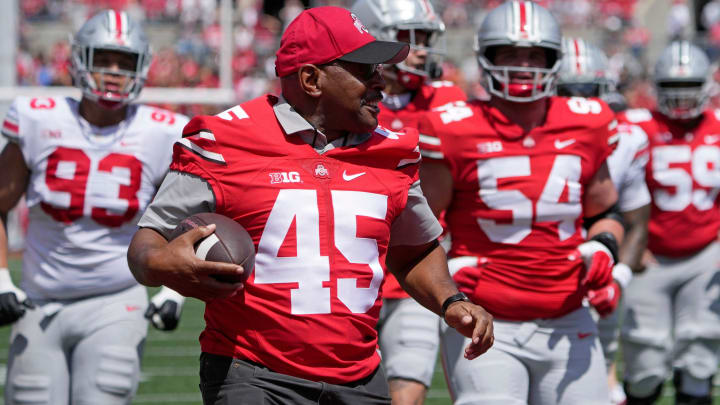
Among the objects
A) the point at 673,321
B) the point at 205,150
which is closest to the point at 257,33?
the point at 673,321

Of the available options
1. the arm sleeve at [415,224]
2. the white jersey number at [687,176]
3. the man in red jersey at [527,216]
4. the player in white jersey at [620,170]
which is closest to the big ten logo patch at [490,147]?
the man in red jersey at [527,216]

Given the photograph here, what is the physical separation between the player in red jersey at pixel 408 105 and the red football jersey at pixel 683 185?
5.30 ft

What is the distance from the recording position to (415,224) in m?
3.46

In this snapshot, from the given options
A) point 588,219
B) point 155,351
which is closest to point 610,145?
point 588,219

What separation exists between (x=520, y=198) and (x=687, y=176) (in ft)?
9.05

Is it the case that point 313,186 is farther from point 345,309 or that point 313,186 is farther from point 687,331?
point 687,331

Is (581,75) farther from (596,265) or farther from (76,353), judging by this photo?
(76,353)

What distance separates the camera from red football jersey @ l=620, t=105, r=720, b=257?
6.71 metres

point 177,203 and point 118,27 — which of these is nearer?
point 177,203

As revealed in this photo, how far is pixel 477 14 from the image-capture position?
23.4m

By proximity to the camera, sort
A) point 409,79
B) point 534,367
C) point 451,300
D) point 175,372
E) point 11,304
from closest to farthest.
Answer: point 451,300 → point 534,367 → point 11,304 → point 409,79 → point 175,372

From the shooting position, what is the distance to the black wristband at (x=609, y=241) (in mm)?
4459

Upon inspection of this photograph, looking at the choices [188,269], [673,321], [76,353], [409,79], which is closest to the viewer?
[188,269]

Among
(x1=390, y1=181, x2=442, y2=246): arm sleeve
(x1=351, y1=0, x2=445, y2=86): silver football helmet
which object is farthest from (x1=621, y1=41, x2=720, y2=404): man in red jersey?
(x1=390, y1=181, x2=442, y2=246): arm sleeve
